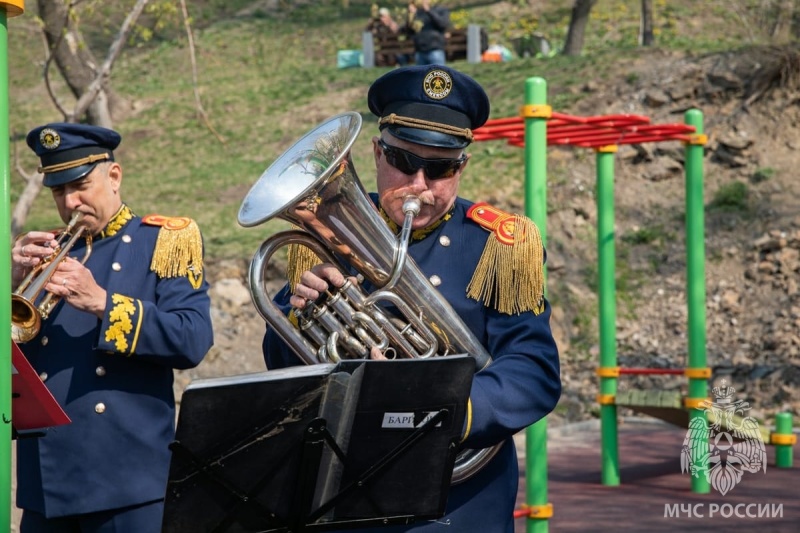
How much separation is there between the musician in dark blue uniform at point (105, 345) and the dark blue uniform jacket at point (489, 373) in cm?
69

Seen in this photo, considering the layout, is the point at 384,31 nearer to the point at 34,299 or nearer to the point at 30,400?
the point at 34,299

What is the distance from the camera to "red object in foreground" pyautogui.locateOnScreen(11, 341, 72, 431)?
3393 millimetres

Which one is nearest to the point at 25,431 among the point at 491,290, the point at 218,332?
the point at 491,290

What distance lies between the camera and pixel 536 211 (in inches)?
244

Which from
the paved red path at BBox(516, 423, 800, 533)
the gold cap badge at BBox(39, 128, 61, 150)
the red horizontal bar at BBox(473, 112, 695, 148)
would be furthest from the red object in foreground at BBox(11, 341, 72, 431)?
the paved red path at BBox(516, 423, 800, 533)

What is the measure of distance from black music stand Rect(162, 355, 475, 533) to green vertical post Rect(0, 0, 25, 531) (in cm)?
32

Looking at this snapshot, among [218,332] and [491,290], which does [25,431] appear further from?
[218,332]

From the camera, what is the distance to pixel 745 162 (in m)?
14.9

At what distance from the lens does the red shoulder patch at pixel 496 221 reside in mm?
3275

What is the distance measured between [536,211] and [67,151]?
2754 mm

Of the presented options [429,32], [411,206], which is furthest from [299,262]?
[429,32]

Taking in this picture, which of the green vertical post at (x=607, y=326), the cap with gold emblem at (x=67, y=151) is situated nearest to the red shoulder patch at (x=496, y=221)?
the cap with gold emblem at (x=67, y=151)

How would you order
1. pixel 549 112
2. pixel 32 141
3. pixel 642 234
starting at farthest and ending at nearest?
pixel 642 234 → pixel 549 112 → pixel 32 141

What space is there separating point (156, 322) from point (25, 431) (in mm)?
530
